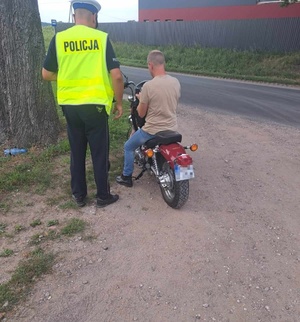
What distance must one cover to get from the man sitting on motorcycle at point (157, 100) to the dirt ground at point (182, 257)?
2.74ft

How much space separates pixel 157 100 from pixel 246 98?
767 cm

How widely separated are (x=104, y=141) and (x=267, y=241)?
2011 millimetres

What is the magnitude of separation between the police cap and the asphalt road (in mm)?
5755

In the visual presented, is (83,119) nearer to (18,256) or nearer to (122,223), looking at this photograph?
(122,223)

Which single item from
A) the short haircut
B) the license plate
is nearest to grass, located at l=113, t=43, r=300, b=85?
the short haircut

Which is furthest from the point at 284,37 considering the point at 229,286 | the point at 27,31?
the point at 229,286

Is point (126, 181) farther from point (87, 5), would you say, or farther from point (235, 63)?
point (235, 63)

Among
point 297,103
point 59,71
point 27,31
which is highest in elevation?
point 27,31

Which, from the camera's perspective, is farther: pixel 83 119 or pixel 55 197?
pixel 55 197

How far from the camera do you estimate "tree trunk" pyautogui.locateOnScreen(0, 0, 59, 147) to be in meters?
4.71

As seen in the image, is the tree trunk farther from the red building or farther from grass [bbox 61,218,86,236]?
the red building

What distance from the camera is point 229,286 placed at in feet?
9.20

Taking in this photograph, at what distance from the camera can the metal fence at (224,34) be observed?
18.5 m

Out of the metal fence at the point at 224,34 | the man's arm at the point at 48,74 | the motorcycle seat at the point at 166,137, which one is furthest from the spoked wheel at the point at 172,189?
the metal fence at the point at 224,34
